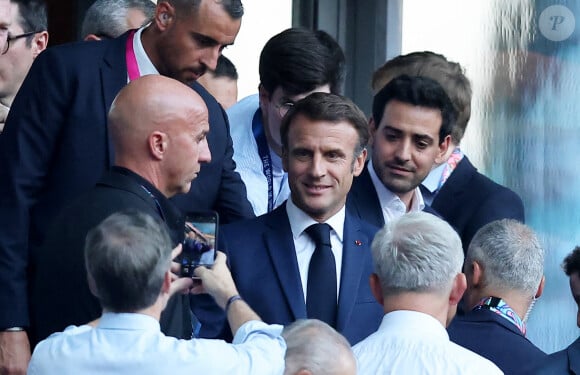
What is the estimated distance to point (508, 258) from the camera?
14.5 ft

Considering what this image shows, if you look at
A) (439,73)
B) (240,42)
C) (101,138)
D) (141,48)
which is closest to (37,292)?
(101,138)

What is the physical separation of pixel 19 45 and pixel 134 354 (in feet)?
8.02

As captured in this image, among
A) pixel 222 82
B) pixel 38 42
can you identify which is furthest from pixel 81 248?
pixel 222 82

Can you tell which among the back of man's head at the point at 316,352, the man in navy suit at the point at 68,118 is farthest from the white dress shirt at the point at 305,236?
the back of man's head at the point at 316,352

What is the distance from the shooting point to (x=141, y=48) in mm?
4445

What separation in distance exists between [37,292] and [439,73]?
7.50 feet

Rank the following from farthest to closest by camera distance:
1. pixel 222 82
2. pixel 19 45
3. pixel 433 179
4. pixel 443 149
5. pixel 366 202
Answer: pixel 222 82 < pixel 433 179 < pixel 19 45 < pixel 443 149 < pixel 366 202

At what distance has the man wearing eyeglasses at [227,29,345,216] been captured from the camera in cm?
508

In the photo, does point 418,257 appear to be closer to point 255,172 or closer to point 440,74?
point 255,172

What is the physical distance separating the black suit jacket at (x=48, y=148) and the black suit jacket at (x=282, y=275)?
511 millimetres

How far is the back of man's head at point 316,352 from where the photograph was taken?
10.8 feet

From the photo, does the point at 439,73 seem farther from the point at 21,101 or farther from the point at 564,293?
the point at 21,101

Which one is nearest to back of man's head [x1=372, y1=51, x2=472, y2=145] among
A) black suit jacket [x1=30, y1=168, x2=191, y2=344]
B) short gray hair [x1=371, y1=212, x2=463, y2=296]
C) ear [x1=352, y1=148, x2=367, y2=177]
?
ear [x1=352, y1=148, x2=367, y2=177]

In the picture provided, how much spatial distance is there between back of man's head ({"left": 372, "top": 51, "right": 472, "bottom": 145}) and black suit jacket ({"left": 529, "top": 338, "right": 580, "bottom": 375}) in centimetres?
142
